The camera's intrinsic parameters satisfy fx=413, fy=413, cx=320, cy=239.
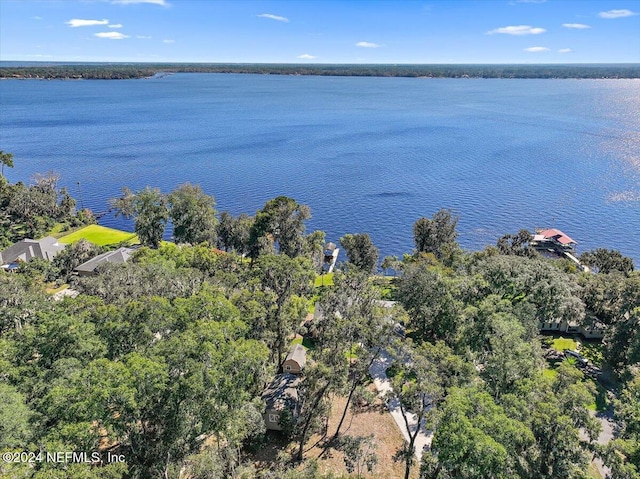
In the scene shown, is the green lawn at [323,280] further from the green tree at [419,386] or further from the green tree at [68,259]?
the green tree at [68,259]

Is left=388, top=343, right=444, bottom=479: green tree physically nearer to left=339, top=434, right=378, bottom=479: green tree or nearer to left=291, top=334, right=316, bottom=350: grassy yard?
left=339, top=434, right=378, bottom=479: green tree

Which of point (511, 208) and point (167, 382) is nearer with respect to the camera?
point (167, 382)

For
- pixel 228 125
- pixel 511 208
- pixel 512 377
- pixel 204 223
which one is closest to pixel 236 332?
pixel 512 377

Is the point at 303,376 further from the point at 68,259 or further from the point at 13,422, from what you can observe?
the point at 68,259

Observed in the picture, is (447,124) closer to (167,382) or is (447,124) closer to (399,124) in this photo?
(399,124)

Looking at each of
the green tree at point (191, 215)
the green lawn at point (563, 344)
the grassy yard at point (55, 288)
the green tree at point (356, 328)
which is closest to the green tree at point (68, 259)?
the grassy yard at point (55, 288)

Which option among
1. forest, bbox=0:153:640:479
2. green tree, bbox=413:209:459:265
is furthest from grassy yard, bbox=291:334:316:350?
green tree, bbox=413:209:459:265

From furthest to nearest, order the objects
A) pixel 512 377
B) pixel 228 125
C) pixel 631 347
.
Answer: pixel 228 125, pixel 631 347, pixel 512 377
